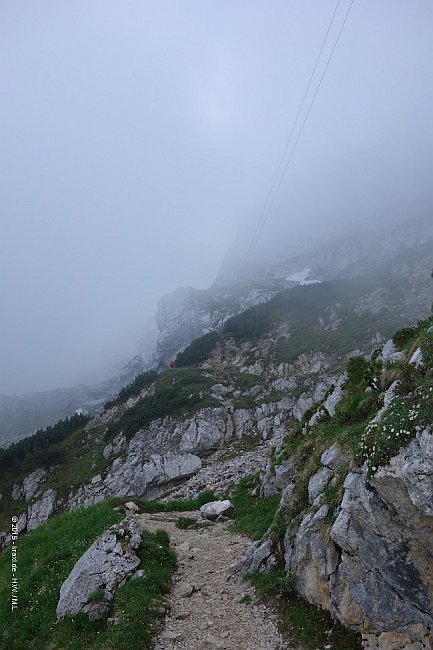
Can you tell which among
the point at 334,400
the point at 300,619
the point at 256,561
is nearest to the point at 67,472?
the point at 334,400

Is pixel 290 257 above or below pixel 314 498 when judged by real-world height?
below

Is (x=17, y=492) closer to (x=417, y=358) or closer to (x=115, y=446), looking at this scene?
(x=115, y=446)

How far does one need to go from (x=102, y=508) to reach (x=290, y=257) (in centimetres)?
16102

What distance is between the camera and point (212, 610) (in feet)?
36.6

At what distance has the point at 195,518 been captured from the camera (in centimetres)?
2094

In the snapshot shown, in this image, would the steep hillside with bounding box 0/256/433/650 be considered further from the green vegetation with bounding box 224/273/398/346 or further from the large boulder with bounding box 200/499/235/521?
the large boulder with bounding box 200/499/235/521

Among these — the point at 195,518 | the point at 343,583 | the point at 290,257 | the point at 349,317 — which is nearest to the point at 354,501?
the point at 343,583

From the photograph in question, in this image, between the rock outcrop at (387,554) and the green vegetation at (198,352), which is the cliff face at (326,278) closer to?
the green vegetation at (198,352)

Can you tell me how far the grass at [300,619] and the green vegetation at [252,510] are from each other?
197 inches

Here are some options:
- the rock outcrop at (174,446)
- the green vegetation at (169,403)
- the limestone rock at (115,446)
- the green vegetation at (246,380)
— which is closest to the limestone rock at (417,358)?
the rock outcrop at (174,446)

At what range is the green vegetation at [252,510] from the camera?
56.4 ft

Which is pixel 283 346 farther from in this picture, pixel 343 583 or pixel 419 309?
pixel 343 583

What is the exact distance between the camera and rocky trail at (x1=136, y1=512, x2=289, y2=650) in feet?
31.5

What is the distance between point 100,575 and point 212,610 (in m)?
3.68
